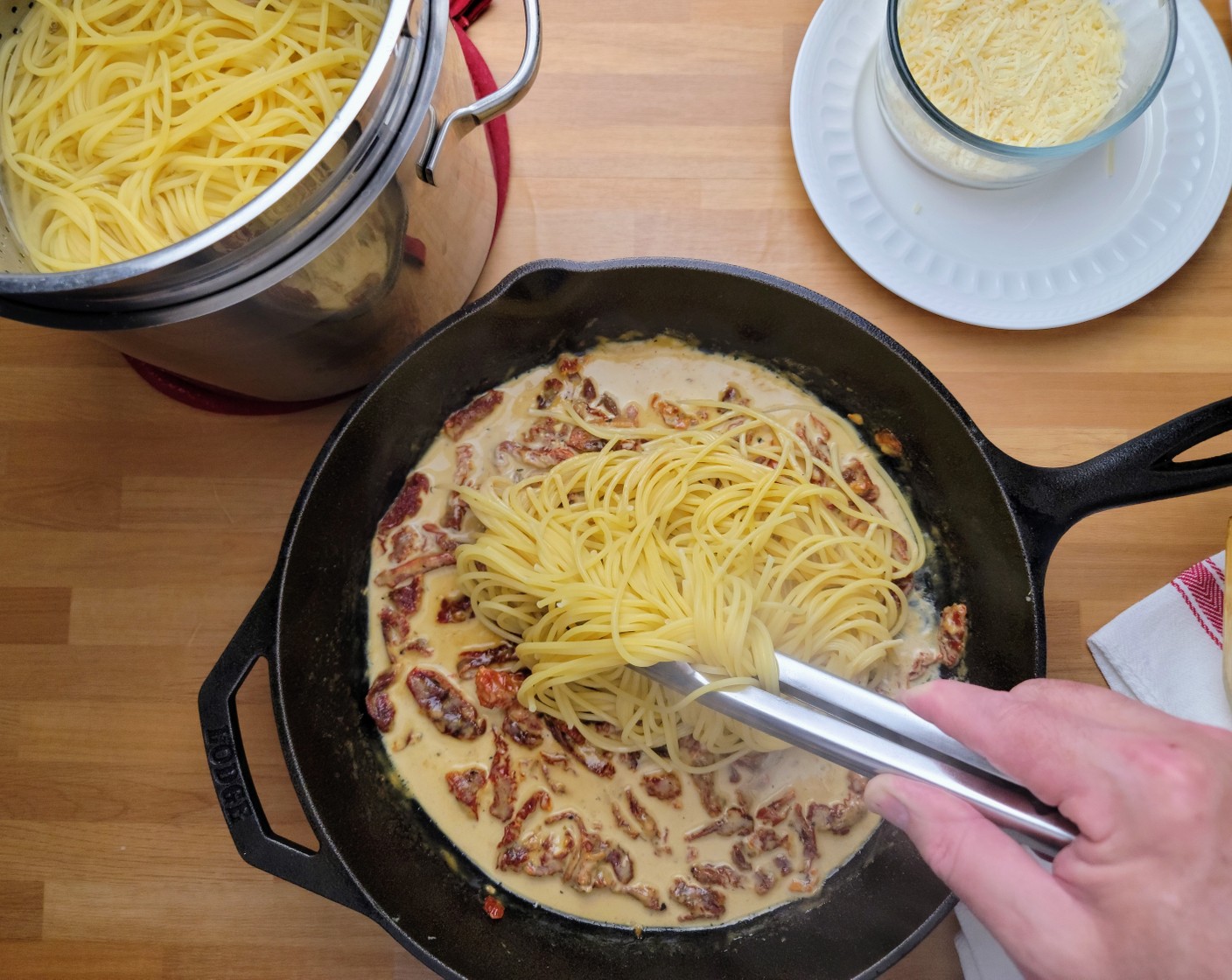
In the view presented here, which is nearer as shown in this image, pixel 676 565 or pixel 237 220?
pixel 237 220

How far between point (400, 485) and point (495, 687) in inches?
17.2

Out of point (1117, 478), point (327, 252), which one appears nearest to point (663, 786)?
point (1117, 478)

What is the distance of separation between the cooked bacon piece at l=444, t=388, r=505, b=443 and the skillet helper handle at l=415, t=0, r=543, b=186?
54 centimetres

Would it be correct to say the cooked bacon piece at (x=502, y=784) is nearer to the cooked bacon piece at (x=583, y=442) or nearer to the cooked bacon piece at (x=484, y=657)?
the cooked bacon piece at (x=484, y=657)

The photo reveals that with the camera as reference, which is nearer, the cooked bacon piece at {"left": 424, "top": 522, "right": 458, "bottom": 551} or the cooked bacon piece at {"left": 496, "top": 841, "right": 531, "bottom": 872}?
the cooked bacon piece at {"left": 496, "top": 841, "right": 531, "bottom": 872}

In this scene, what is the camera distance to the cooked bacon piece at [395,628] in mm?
1707

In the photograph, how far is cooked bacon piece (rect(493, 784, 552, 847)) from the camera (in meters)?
1.64

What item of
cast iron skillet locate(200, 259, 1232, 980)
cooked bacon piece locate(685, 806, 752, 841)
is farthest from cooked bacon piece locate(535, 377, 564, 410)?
cooked bacon piece locate(685, 806, 752, 841)

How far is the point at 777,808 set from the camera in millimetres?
1644

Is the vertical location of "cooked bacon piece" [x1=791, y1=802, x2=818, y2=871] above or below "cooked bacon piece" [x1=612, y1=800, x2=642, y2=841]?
above

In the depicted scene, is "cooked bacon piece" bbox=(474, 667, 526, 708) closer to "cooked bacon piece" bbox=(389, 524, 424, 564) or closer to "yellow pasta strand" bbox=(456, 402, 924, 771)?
"yellow pasta strand" bbox=(456, 402, 924, 771)

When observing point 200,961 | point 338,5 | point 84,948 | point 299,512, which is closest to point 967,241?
point 338,5

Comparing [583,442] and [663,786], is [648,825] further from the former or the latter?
[583,442]

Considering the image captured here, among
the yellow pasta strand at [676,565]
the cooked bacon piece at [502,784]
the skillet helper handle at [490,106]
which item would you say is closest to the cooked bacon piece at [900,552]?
the yellow pasta strand at [676,565]
